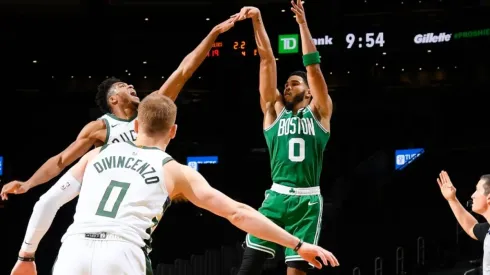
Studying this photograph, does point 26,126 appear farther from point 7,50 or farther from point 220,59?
point 220,59

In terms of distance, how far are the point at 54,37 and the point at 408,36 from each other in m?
8.11

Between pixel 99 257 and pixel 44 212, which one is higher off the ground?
pixel 44 212

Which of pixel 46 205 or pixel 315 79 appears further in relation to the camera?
pixel 315 79

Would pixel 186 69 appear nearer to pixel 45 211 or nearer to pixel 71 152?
pixel 71 152

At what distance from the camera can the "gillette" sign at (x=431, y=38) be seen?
19.5 m

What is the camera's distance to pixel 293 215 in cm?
745

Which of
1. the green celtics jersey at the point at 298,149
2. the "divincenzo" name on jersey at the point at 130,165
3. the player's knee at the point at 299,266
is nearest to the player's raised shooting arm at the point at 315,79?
the green celtics jersey at the point at 298,149

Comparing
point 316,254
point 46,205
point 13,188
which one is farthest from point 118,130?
point 316,254

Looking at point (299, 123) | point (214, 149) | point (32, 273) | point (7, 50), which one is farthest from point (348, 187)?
point (32, 273)

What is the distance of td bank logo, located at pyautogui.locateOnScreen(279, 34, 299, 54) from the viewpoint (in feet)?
62.0

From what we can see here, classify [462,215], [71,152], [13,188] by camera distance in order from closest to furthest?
[13,188] < [71,152] < [462,215]

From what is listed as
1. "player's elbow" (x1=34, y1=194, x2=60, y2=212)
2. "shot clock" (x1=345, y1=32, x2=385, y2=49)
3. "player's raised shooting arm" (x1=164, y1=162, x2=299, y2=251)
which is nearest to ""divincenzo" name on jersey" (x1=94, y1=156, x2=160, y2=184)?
"player's raised shooting arm" (x1=164, y1=162, x2=299, y2=251)

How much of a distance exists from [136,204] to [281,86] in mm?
14860

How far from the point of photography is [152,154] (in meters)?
4.62
